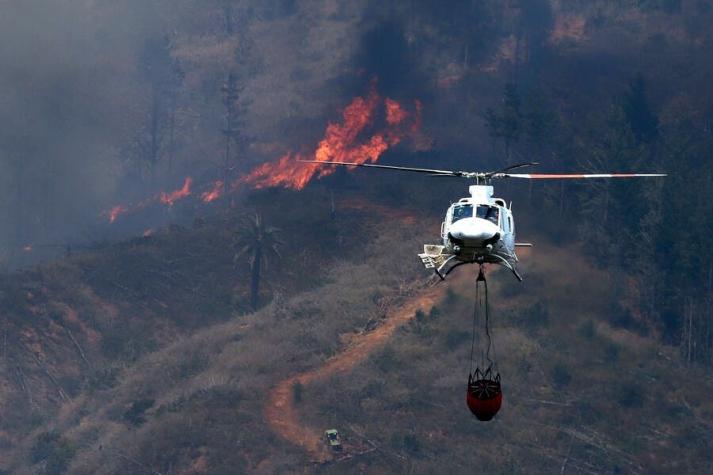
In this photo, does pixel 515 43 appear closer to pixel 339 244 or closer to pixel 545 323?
pixel 339 244

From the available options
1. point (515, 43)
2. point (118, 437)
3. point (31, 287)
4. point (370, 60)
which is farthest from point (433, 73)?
point (118, 437)

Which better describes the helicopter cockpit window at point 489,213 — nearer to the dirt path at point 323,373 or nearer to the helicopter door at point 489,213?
the helicopter door at point 489,213

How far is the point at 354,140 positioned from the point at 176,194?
2630 cm

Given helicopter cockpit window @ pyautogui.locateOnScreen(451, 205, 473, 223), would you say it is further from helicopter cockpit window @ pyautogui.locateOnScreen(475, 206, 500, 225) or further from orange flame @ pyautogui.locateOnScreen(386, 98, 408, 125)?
orange flame @ pyautogui.locateOnScreen(386, 98, 408, 125)

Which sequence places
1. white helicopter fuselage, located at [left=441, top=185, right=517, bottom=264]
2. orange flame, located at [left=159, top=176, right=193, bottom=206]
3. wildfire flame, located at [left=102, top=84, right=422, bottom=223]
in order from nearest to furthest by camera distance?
1. white helicopter fuselage, located at [left=441, top=185, right=517, bottom=264]
2. wildfire flame, located at [left=102, top=84, right=422, bottom=223]
3. orange flame, located at [left=159, top=176, right=193, bottom=206]

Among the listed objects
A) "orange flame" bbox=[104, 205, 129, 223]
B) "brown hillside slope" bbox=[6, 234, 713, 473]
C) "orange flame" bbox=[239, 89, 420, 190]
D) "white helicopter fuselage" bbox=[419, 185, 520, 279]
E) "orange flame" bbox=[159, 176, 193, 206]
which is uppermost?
"white helicopter fuselage" bbox=[419, 185, 520, 279]

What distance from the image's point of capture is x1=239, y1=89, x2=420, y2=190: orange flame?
108 m

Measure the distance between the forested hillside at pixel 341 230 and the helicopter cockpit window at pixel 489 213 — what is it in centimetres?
3610

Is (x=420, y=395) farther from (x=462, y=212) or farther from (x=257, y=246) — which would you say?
(x=462, y=212)

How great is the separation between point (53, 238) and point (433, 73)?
45783 mm

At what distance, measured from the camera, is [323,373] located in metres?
76.8

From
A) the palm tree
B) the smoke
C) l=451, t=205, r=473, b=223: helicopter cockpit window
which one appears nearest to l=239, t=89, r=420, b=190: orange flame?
the smoke

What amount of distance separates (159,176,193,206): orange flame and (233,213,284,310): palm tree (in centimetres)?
2862

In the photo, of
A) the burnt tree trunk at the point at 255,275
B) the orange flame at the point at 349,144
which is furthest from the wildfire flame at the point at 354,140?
the burnt tree trunk at the point at 255,275
